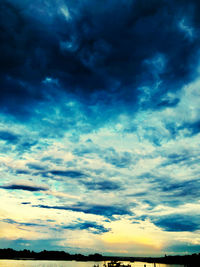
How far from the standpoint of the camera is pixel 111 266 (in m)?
100
